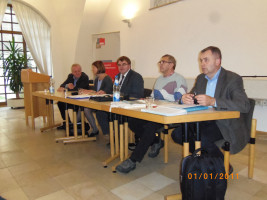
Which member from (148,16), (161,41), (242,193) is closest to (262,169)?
(242,193)

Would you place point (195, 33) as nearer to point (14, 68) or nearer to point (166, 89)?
point (166, 89)

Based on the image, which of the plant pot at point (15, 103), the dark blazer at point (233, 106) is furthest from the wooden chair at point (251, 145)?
the plant pot at point (15, 103)

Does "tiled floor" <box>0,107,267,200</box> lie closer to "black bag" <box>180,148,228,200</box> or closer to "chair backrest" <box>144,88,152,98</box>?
"black bag" <box>180,148,228,200</box>

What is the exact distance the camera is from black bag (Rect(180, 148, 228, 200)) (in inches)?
53.2

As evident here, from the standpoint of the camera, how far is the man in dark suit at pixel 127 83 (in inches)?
108

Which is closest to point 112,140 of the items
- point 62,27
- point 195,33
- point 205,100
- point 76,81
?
point 205,100

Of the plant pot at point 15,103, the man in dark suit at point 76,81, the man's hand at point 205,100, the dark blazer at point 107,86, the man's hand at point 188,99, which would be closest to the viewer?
the man's hand at point 205,100

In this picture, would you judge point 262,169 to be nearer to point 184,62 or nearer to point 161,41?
point 184,62

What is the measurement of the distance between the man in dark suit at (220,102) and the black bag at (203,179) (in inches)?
12.8

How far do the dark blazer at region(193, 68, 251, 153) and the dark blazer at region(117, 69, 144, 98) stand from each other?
1136 millimetres

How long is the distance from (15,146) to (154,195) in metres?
2.10

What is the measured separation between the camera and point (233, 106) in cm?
155

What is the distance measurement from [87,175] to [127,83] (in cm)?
123

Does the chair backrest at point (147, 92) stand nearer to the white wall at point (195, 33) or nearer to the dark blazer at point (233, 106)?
the dark blazer at point (233, 106)
